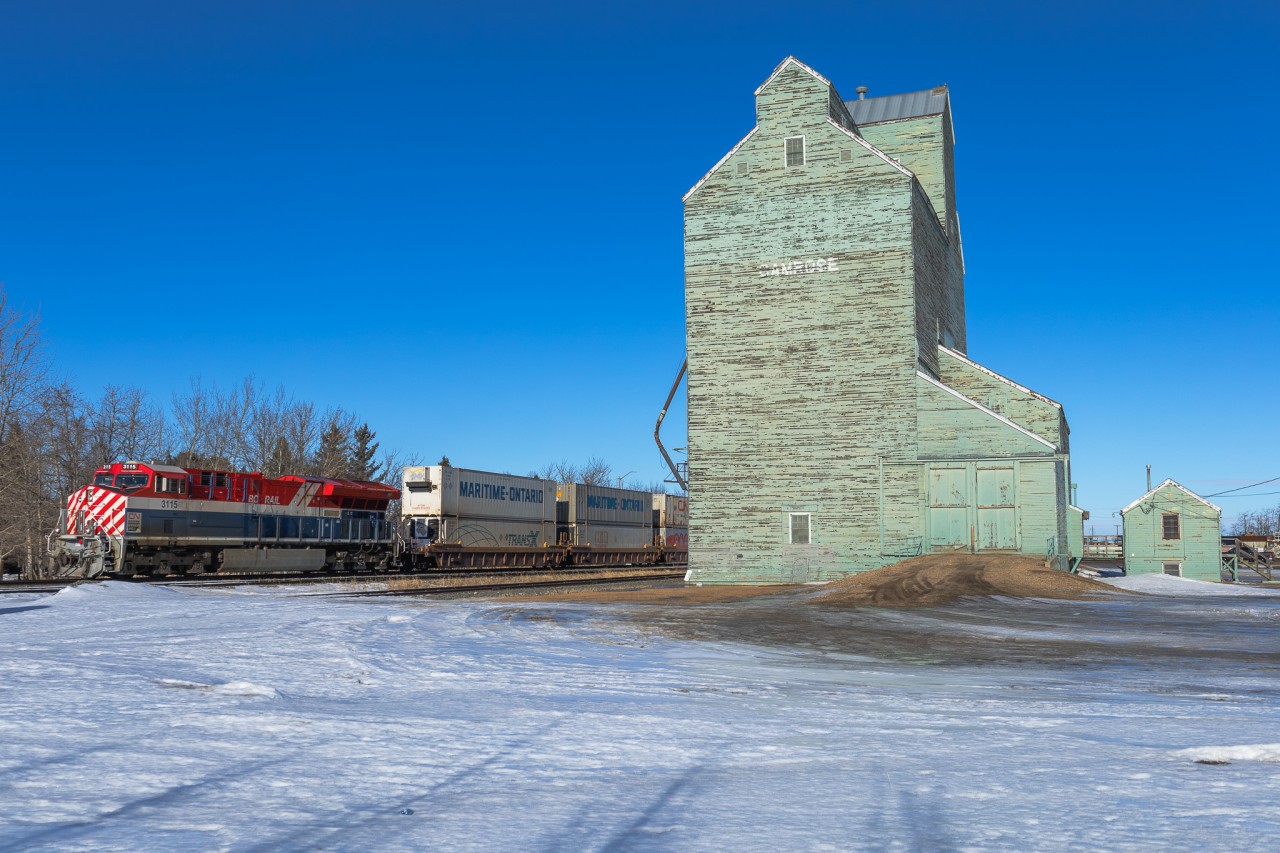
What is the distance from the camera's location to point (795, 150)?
106 ft

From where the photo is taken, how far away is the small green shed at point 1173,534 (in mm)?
43500

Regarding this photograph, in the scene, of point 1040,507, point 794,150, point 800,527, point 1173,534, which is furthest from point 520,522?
point 1173,534

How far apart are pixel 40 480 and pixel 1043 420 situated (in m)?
46.2

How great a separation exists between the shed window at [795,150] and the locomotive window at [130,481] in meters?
22.2

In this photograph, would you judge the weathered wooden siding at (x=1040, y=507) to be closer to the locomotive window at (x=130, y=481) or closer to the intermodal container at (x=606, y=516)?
the intermodal container at (x=606, y=516)

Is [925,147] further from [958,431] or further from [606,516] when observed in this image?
[606,516]

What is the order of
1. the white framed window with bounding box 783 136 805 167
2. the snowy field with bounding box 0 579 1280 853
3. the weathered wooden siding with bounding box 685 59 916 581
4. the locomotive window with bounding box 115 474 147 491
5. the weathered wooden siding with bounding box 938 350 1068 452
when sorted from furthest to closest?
the weathered wooden siding with bounding box 938 350 1068 452, the white framed window with bounding box 783 136 805 167, the locomotive window with bounding box 115 474 147 491, the weathered wooden siding with bounding box 685 59 916 581, the snowy field with bounding box 0 579 1280 853

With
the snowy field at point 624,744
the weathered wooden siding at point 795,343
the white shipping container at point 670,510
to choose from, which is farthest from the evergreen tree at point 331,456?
the snowy field at point 624,744

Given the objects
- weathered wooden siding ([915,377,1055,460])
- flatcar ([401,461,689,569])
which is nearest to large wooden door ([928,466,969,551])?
weathered wooden siding ([915,377,1055,460])

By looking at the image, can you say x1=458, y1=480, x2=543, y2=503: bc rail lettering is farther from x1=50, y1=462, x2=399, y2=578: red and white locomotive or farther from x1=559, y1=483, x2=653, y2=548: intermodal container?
x1=50, y1=462, x2=399, y2=578: red and white locomotive

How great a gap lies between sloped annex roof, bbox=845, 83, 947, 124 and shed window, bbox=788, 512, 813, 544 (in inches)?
638

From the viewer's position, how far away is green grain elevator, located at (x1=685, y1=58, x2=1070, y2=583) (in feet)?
99.0

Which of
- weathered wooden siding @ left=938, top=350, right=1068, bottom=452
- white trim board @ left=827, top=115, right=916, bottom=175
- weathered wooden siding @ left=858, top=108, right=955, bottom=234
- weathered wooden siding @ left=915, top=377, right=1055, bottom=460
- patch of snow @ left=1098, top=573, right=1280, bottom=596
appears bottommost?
patch of snow @ left=1098, top=573, right=1280, bottom=596

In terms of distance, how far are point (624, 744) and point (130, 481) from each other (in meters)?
29.7
